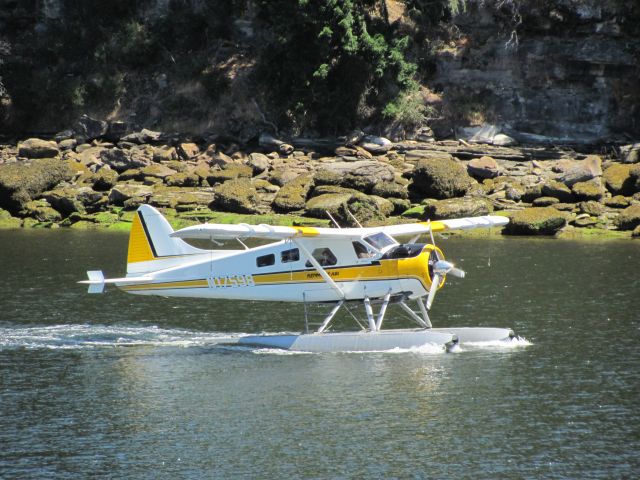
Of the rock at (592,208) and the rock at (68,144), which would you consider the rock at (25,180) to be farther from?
the rock at (592,208)

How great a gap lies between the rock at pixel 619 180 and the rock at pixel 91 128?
28528 mm

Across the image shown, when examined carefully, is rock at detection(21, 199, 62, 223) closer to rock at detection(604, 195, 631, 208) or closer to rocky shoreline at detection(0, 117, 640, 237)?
rocky shoreline at detection(0, 117, 640, 237)

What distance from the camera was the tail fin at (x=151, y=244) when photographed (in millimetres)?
25609

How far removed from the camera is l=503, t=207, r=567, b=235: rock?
45.2 metres

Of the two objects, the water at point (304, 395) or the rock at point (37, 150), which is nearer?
the water at point (304, 395)

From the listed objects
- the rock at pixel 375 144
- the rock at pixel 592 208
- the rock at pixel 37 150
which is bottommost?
the rock at pixel 592 208

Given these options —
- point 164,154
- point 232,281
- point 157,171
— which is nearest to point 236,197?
point 157,171

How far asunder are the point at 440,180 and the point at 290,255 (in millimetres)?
24930

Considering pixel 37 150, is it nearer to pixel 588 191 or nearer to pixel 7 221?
pixel 7 221

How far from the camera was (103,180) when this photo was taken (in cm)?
5309

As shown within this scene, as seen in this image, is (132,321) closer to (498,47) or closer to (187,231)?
(187,231)

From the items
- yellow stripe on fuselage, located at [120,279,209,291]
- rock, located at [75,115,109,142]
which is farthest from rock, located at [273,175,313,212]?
yellow stripe on fuselage, located at [120,279,209,291]

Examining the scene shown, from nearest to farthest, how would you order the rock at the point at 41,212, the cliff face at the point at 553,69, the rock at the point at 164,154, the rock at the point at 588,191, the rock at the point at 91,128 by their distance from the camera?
1. the rock at the point at 588,191
2. the rock at the point at 41,212
3. the rock at the point at 164,154
4. the cliff face at the point at 553,69
5. the rock at the point at 91,128

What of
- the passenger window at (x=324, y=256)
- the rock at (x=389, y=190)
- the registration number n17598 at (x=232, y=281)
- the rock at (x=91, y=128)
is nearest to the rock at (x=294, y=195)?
the rock at (x=389, y=190)
